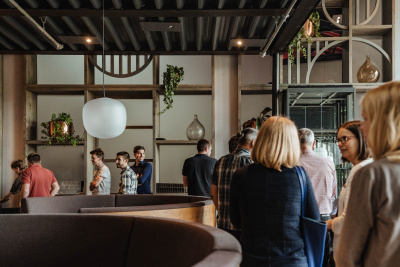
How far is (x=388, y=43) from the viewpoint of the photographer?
6.16 metres

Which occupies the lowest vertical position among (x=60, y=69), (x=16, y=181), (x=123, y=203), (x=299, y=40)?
(x=123, y=203)

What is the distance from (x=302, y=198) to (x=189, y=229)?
1.85 ft

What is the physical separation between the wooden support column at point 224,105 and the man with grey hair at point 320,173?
3.11 meters

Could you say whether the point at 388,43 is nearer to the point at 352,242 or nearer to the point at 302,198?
the point at 302,198

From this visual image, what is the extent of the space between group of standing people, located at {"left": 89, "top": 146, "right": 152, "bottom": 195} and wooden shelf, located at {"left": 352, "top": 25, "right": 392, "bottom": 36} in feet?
12.3

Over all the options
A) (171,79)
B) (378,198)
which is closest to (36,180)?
(171,79)

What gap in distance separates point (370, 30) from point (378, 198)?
573 centimetres

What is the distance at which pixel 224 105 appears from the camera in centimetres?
660

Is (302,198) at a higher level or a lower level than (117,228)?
higher

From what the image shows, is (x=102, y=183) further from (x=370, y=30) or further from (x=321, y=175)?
(x=370, y=30)

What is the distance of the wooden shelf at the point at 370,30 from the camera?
603 cm

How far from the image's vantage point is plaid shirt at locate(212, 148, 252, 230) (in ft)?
9.62

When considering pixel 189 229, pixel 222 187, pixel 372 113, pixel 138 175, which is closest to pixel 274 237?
pixel 189 229

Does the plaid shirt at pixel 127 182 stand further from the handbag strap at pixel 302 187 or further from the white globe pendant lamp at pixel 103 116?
the handbag strap at pixel 302 187
